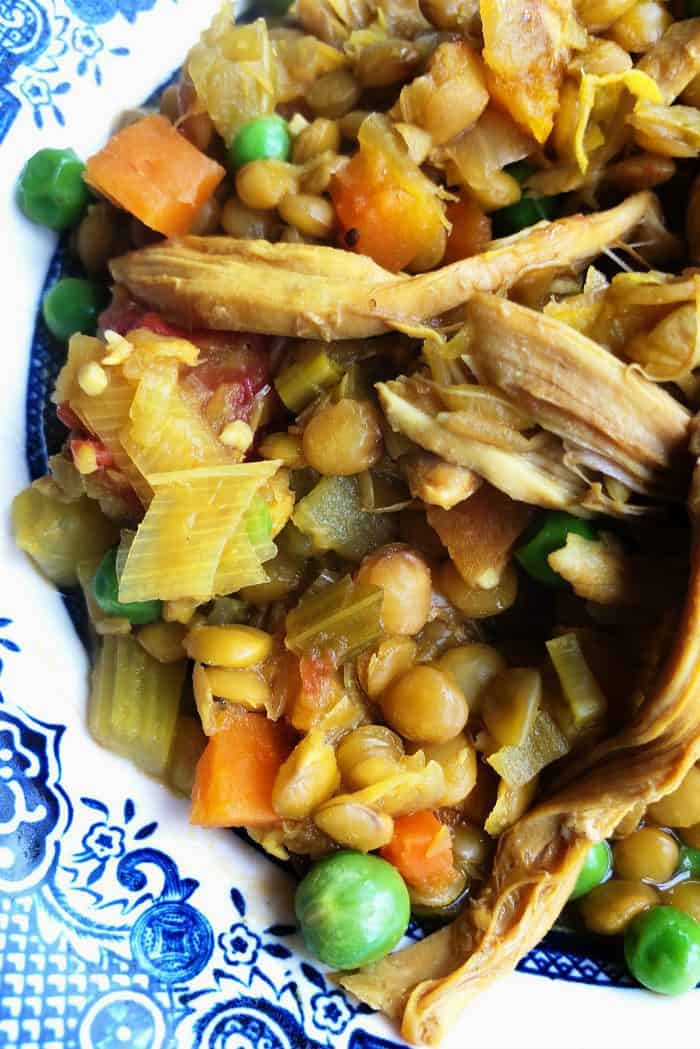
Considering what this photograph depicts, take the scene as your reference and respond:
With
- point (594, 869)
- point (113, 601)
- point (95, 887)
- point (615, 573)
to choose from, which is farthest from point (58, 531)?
point (594, 869)

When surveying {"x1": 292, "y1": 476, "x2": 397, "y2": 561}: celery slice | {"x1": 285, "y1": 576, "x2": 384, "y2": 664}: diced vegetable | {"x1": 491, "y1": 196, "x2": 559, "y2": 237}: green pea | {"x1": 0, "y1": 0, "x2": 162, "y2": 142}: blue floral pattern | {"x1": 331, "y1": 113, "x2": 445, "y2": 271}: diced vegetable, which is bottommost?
{"x1": 285, "y1": 576, "x2": 384, "y2": 664}: diced vegetable

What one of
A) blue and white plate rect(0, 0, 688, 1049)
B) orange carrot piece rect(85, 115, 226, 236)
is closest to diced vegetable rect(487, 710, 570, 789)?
blue and white plate rect(0, 0, 688, 1049)

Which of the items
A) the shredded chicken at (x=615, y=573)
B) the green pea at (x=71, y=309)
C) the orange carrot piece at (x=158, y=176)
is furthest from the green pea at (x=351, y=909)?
the orange carrot piece at (x=158, y=176)

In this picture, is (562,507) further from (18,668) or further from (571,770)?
(18,668)

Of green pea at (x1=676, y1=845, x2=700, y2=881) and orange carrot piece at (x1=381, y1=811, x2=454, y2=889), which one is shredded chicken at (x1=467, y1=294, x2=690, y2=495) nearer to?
orange carrot piece at (x1=381, y1=811, x2=454, y2=889)

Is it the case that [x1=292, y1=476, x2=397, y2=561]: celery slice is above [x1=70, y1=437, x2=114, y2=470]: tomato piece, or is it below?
below

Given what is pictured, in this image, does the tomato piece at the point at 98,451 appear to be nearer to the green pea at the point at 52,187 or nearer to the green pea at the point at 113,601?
the green pea at the point at 113,601
